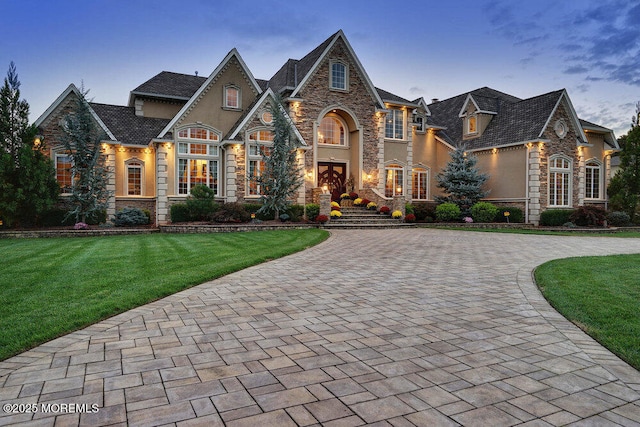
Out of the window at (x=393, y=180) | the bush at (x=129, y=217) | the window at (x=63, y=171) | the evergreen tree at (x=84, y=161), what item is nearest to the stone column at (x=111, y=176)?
the bush at (x=129, y=217)

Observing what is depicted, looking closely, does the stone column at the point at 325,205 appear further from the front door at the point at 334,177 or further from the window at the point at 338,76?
the window at the point at 338,76

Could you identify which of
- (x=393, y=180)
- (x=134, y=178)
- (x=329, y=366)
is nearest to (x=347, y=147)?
(x=393, y=180)

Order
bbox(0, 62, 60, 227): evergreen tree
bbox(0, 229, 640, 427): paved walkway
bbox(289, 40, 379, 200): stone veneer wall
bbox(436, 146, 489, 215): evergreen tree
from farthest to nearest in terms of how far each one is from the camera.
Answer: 1. bbox(436, 146, 489, 215): evergreen tree
2. bbox(289, 40, 379, 200): stone veneer wall
3. bbox(0, 62, 60, 227): evergreen tree
4. bbox(0, 229, 640, 427): paved walkway

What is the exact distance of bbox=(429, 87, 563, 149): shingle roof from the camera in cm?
2358

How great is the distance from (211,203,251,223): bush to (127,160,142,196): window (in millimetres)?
5807

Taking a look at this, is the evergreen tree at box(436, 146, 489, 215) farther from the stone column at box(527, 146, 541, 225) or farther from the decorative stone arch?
the decorative stone arch

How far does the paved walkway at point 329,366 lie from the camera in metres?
2.53

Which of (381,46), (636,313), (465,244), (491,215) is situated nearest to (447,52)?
(381,46)

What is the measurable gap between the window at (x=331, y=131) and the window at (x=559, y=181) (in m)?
12.8

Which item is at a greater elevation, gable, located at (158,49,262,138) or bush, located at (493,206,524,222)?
gable, located at (158,49,262,138)

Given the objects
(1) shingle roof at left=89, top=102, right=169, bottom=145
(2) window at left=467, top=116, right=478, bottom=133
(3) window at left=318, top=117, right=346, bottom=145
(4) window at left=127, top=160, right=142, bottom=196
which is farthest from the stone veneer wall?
(4) window at left=127, top=160, right=142, bottom=196

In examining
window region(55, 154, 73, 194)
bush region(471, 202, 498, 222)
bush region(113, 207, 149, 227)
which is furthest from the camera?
bush region(471, 202, 498, 222)

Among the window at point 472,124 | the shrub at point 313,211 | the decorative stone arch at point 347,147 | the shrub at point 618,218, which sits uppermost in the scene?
the window at point 472,124

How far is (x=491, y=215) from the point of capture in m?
23.0
